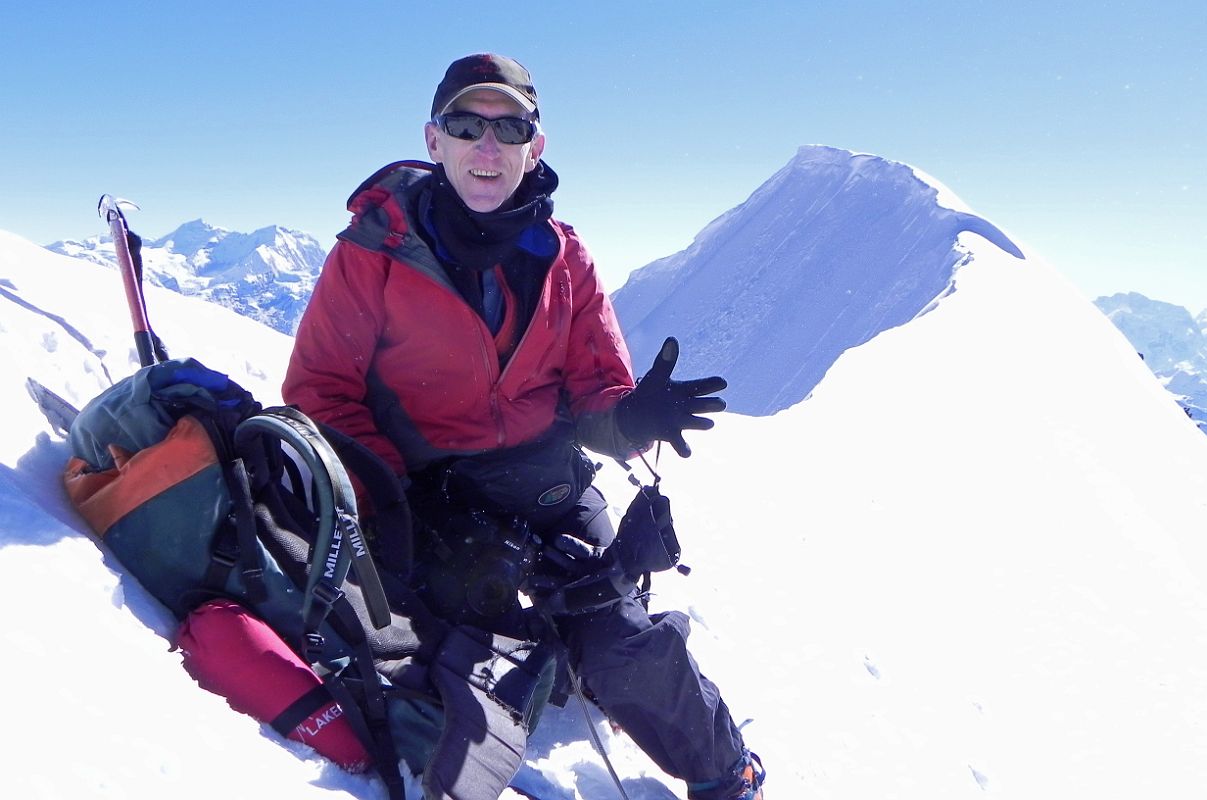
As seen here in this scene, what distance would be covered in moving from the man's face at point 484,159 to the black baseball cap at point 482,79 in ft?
0.12

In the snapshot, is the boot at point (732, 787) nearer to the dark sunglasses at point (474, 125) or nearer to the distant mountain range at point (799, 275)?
the dark sunglasses at point (474, 125)

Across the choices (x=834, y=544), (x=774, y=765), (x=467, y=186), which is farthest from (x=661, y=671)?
(x=834, y=544)

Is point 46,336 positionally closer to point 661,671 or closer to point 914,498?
point 661,671

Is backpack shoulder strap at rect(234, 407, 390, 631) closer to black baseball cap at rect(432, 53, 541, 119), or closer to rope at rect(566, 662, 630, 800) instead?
rope at rect(566, 662, 630, 800)

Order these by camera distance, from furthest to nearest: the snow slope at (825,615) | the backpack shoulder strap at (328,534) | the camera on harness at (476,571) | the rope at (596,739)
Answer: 1. the camera on harness at (476,571)
2. the rope at (596,739)
3. the backpack shoulder strap at (328,534)
4. the snow slope at (825,615)

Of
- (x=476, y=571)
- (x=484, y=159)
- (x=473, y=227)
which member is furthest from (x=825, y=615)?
(x=484, y=159)

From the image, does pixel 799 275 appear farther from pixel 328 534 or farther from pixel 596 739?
pixel 328 534

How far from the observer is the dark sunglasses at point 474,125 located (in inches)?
123

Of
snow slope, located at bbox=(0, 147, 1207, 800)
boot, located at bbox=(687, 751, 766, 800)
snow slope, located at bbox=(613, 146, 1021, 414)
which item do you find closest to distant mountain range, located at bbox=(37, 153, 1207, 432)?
snow slope, located at bbox=(613, 146, 1021, 414)

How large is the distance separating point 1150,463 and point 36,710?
17.8 meters

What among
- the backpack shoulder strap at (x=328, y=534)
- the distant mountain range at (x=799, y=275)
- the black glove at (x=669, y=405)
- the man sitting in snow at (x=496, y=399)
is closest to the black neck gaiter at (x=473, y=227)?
the man sitting in snow at (x=496, y=399)

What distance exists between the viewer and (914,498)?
8602mm

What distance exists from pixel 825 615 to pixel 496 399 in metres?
3.34

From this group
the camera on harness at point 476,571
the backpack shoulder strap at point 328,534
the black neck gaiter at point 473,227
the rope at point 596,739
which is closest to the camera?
the backpack shoulder strap at point 328,534
